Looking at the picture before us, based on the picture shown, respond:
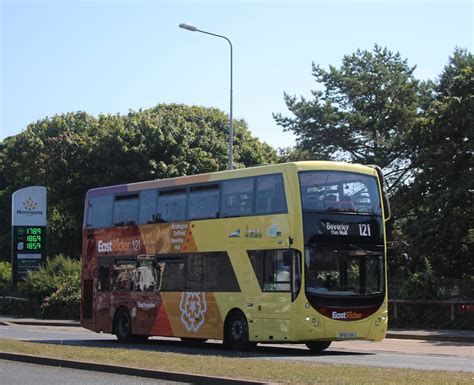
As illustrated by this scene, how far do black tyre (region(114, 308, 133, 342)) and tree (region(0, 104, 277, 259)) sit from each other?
2523cm

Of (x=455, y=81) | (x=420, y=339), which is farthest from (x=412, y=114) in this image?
(x=420, y=339)

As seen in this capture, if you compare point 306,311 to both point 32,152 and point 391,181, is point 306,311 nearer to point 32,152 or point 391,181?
point 391,181

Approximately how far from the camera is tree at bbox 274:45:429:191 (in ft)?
134

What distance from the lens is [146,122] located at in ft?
168

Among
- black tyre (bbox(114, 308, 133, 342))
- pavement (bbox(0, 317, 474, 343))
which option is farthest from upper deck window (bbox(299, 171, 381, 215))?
black tyre (bbox(114, 308, 133, 342))

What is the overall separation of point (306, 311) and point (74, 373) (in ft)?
20.3

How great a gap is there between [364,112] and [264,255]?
24.3 metres

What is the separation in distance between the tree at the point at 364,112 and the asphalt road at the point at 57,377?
27452 mm

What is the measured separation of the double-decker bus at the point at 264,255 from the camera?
18.8 m

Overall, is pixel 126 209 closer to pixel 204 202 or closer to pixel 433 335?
pixel 204 202

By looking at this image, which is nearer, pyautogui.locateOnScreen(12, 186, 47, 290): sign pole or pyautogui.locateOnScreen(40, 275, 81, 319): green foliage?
pyautogui.locateOnScreen(40, 275, 81, 319): green foliage

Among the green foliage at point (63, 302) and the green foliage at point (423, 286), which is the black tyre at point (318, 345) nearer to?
the green foliage at point (423, 286)

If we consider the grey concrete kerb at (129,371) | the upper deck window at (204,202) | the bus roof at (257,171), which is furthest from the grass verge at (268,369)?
the bus roof at (257,171)

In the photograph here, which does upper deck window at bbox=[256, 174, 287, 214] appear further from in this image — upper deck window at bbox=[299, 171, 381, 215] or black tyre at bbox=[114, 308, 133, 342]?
black tyre at bbox=[114, 308, 133, 342]
